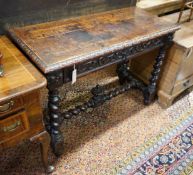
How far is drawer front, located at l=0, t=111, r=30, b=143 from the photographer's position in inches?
35.3

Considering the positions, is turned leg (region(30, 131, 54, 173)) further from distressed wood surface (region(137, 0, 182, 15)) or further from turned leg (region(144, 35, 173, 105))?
distressed wood surface (region(137, 0, 182, 15))

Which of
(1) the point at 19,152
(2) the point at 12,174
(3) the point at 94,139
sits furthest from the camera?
(3) the point at 94,139

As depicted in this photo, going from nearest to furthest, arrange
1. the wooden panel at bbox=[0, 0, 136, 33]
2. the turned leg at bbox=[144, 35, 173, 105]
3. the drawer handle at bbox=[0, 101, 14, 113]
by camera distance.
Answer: the drawer handle at bbox=[0, 101, 14, 113] < the wooden panel at bbox=[0, 0, 136, 33] < the turned leg at bbox=[144, 35, 173, 105]

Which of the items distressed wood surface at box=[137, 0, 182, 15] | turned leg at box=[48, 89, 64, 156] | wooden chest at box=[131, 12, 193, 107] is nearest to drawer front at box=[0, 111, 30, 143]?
turned leg at box=[48, 89, 64, 156]

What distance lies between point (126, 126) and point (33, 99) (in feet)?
3.10

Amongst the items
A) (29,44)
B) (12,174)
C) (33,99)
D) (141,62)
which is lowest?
(12,174)

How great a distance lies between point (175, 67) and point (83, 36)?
31.9 inches

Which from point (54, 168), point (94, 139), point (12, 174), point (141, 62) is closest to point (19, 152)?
point (12, 174)

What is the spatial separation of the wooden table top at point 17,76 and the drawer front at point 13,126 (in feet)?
0.39

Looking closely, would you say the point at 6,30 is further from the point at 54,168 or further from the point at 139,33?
the point at 54,168

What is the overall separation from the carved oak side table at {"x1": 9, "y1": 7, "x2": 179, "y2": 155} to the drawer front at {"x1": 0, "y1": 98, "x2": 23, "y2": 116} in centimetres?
18

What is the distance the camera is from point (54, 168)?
138 centimetres

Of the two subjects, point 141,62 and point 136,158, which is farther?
point 141,62

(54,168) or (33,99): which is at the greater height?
(33,99)
